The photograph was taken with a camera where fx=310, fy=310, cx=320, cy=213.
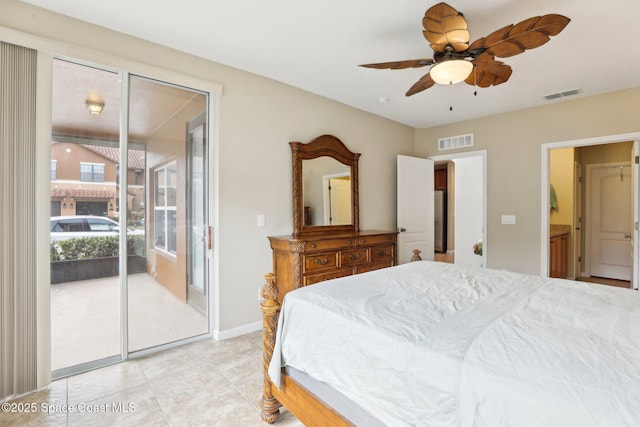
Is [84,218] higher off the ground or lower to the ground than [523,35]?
lower

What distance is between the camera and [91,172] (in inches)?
98.0

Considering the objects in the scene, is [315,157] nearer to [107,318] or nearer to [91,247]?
[91,247]

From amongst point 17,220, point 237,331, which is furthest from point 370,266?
point 17,220

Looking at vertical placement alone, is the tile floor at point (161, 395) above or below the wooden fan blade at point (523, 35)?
below

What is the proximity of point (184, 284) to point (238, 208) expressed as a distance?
909mm

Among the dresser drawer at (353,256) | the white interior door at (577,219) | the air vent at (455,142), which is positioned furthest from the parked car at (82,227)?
the white interior door at (577,219)

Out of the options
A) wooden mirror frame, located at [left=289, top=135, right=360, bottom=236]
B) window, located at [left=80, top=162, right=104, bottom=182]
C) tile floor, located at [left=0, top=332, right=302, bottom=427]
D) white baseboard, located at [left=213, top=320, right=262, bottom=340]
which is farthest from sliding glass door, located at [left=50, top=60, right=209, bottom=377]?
wooden mirror frame, located at [left=289, top=135, right=360, bottom=236]

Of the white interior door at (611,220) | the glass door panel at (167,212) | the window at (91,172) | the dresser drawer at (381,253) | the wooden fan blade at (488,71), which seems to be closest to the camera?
the wooden fan blade at (488,71)

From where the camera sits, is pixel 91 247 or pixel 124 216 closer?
pixel 91 247

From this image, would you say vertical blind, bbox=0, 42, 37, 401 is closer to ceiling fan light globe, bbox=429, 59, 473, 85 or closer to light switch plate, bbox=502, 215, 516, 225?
ceiling fan light globe, bbox=429, 59, 473, 85

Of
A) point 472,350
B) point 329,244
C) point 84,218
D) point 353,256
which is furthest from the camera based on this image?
point 353,256

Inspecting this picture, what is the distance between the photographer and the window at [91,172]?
8.02 ft

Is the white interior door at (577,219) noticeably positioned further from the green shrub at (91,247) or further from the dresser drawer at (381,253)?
the green shrub at (91,247)

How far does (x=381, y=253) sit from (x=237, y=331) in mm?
1848
